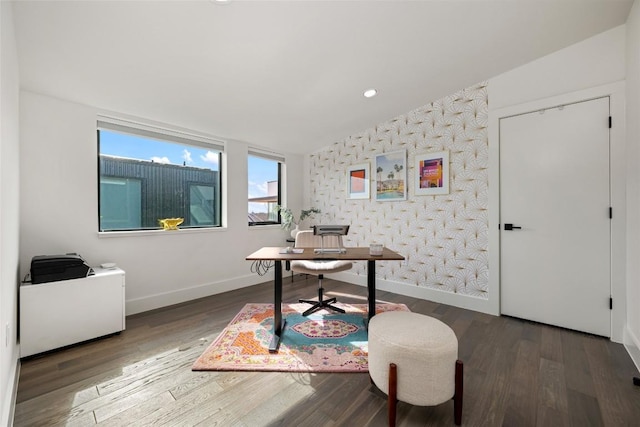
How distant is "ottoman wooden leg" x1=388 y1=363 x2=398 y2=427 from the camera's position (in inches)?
54.3

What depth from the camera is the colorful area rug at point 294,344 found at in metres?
1.94

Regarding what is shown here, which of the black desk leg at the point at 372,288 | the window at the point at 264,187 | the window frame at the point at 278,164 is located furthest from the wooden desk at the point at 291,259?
the window at the point at 264,187

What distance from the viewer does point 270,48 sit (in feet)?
7.02

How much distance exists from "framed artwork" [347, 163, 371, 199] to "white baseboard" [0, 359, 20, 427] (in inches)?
149

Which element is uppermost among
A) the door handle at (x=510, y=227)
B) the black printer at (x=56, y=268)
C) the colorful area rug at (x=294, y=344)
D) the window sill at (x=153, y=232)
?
the door handle at (x=510, y=227)

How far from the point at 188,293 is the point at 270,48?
2.95 meters

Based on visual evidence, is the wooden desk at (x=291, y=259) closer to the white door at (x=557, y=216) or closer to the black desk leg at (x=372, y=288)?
the black desk leg at (x=372, y=288)

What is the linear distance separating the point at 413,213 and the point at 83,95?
380 centimetres

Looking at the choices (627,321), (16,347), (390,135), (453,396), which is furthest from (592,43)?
(16,347)

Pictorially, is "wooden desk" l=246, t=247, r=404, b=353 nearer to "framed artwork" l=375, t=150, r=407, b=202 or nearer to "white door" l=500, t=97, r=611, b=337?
"framed artwork" l=375, t=150, r=407, b=202

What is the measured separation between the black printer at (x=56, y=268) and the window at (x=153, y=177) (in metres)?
0.67

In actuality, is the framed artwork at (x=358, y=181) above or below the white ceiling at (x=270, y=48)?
below

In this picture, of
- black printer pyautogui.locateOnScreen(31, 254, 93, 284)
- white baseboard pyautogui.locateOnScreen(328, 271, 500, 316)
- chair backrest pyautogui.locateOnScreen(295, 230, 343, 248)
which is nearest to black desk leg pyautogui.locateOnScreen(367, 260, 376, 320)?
chair backrest pyautogui.locateOnScreen(295, 230, 343, 248)

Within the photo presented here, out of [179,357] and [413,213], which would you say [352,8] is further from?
[179,357]
